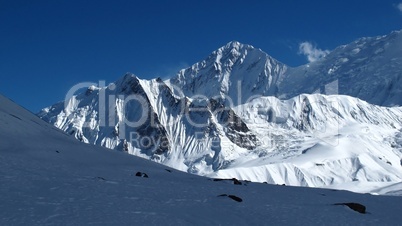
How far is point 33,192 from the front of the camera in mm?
15609

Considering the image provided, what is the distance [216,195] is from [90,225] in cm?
750

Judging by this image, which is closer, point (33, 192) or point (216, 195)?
point (33, 192)

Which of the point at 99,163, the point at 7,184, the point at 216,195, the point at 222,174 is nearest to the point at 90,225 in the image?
the point at 7,184

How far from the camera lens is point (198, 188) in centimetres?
2102

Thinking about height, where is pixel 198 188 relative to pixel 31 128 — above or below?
below

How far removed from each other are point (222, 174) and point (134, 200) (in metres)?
185

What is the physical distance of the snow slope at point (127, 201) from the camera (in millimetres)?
13836

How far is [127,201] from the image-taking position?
1612cm

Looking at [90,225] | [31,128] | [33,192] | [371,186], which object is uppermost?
[371,186]

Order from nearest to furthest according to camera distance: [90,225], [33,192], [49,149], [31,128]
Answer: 1. [90,225]
2. [33,192]
3. [49,149]
4. [31,128]

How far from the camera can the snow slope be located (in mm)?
13836

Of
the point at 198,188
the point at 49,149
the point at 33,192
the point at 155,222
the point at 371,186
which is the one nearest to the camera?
the point at 155,222

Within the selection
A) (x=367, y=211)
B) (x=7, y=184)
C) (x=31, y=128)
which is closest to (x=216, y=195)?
(x=367, y=211)

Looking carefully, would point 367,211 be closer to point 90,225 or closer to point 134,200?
point 134,200
